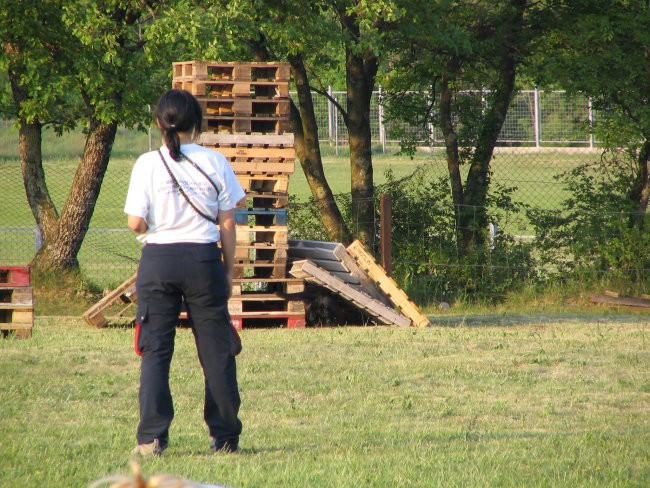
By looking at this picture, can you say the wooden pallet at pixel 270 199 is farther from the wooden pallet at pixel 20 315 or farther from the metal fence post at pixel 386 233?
the wooden pallet at pixel 20 315

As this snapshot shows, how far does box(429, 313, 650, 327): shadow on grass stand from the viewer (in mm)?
11519

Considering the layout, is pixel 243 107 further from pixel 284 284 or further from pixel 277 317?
pixel 277 317

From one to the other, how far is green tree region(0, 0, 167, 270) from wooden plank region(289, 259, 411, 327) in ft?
12.1

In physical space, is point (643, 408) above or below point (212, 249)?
below

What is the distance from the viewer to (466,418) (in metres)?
6.40

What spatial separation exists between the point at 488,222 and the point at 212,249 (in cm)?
1126

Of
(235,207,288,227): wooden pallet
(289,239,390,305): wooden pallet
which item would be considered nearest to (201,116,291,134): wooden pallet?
(235,207,288,227): wooden pallet

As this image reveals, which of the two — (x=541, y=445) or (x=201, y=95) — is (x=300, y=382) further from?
(x=201, y=95)

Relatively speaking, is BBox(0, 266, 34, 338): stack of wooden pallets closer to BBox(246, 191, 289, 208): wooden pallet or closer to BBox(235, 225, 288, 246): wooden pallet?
BBox(235, 225, 288, 246): wooden pallet

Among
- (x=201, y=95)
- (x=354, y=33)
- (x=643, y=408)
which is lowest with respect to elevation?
(x=643, y=408)

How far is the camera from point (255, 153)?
35.5ft

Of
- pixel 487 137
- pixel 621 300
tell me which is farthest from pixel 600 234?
pixel 487 137

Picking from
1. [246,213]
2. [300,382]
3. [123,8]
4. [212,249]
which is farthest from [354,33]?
[212,249]

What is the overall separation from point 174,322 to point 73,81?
8710 mm
